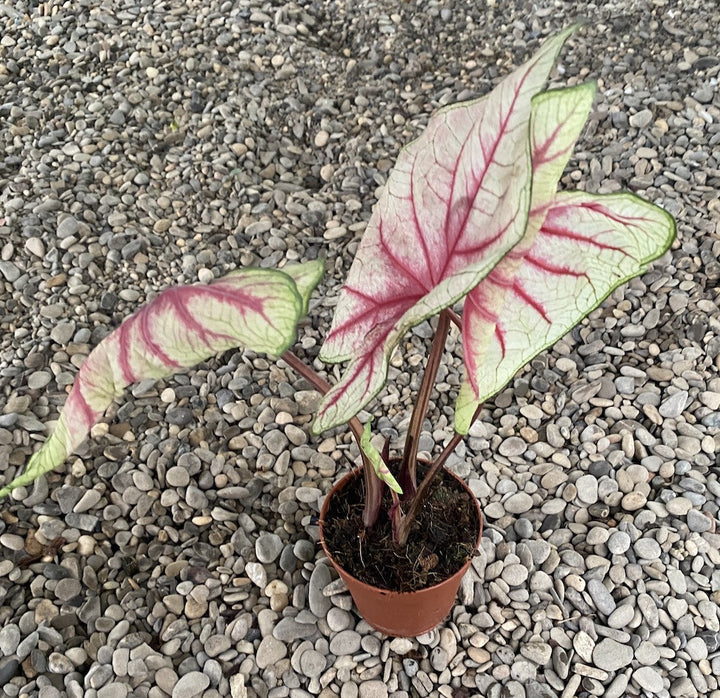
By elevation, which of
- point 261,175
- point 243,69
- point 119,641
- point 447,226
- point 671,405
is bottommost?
point 119,641

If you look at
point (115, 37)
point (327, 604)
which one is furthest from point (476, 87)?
point (327, 604)

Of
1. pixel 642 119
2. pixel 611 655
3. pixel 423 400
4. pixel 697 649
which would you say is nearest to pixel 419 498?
pixel 423 400

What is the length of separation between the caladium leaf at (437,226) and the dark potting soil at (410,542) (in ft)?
1.71

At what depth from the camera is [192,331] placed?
0.61m

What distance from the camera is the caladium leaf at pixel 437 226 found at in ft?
1.92

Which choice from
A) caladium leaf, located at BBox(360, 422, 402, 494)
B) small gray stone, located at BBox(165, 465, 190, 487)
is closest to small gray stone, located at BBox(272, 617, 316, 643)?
small gray stone, located at BBox(165, 465, 190, 487)

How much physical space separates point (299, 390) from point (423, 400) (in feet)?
2.49

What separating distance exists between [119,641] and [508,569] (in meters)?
0.73

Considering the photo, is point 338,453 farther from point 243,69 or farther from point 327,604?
point 243,69

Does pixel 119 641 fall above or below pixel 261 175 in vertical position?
below

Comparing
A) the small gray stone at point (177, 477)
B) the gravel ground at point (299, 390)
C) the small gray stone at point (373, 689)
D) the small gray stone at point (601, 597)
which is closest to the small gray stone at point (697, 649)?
the gravel ground at point (299, 390)

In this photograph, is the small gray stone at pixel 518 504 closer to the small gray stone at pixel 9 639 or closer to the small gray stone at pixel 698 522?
the small gray stone at pixel 698 522

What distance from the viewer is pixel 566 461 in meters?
1.58

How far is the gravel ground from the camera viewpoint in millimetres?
1335
